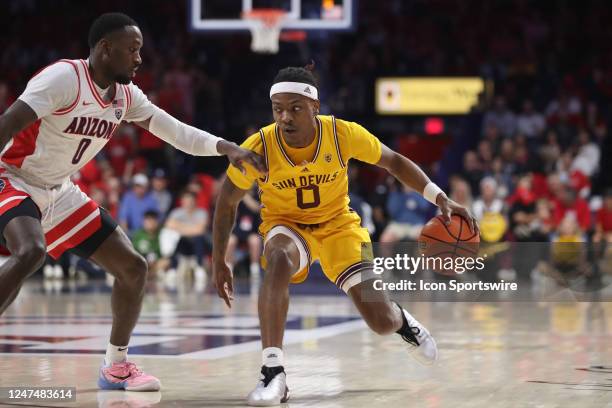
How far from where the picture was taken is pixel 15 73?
22.7 metres

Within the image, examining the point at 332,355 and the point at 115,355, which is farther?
the point at 332,355

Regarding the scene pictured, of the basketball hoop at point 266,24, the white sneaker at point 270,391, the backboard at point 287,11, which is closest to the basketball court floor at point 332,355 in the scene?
the white sneaker at point 270,391

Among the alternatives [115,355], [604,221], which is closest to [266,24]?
[604,221]

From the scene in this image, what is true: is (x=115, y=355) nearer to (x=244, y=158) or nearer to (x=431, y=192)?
(x=244, y=158)

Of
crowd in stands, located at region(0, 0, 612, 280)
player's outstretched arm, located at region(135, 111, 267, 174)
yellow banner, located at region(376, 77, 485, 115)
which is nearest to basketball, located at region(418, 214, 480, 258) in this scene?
player's outstretched arm, located at region(135, 111, 267, 174)

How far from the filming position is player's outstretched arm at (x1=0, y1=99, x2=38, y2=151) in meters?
5.22

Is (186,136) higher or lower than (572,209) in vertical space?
lower

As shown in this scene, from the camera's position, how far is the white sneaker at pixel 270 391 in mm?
5387

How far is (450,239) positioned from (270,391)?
1558 millimetres

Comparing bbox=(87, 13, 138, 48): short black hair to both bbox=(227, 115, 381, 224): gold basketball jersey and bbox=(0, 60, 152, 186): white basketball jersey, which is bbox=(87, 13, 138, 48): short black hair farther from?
bbox=(227, 115, 381, 224): gold basketball jersey

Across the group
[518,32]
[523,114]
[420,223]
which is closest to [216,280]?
[420,223]

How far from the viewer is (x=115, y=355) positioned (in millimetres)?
6129

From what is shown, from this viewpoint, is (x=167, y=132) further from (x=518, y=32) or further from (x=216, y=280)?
(x=518, y=32)

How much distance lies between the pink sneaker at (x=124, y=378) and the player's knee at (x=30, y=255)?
3.28 feet
